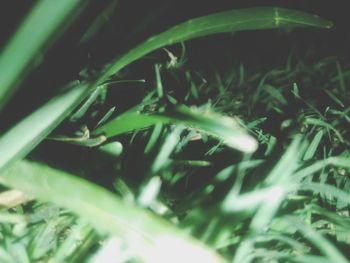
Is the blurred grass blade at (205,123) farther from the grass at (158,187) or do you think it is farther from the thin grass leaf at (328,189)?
the thin grass leaf at (328,189)

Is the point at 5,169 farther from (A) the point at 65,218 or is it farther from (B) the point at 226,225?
(B) the point at 226,225

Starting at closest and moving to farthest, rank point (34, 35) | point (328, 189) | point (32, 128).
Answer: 1. point (34, 35)
2. point (32, 128)
3. point (328, 189)

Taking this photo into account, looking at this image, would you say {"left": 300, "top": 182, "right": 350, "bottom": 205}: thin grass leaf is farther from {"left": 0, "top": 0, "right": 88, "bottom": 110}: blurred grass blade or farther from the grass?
{"left": 0, "top": 0, "right": 88, "bottom": 110}: blurred grass blade

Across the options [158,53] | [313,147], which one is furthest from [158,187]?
[158,53]

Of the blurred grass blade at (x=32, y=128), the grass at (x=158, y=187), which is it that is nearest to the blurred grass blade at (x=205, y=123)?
the grass at (x=158, y=187)

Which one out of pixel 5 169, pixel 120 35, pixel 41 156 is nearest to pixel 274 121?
pixel 120 35

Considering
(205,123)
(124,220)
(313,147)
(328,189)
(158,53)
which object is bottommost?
(124,220)

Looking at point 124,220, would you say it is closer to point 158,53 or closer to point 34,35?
point 34,35

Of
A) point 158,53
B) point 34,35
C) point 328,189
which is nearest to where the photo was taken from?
point 34,35
